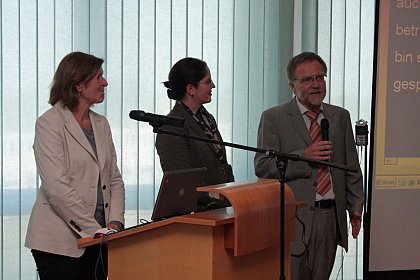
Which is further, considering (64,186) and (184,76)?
(184,76)

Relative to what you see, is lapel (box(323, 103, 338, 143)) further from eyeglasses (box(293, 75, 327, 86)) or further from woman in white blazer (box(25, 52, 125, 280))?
woman in white blazer (box(25, 52, 125, 280))

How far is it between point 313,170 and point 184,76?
822 millimetres

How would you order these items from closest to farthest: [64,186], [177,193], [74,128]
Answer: [177,193], [64,186], [74,128]

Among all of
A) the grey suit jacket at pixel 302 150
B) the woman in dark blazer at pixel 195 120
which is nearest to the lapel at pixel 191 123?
the woman in dark blazer at pixel 195 120

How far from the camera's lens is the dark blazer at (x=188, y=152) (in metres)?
3.50

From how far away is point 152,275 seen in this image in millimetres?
2756

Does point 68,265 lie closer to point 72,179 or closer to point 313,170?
point 72,179

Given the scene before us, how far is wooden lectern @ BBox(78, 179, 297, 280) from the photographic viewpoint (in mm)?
2635

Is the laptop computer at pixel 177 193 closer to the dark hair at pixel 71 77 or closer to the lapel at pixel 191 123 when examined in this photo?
the lapel at pixel 191 123

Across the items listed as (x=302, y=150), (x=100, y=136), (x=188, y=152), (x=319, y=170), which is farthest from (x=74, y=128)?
(x=319, y=170)

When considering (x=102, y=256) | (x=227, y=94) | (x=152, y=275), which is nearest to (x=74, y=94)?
(x=102, y=256)

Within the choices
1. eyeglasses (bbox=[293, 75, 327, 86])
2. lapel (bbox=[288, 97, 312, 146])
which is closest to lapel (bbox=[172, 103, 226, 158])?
lapel (bbox=[288, 97, 312, 146])

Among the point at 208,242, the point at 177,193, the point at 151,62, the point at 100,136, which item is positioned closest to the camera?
the point at 208,242

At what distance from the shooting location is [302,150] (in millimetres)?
3758
